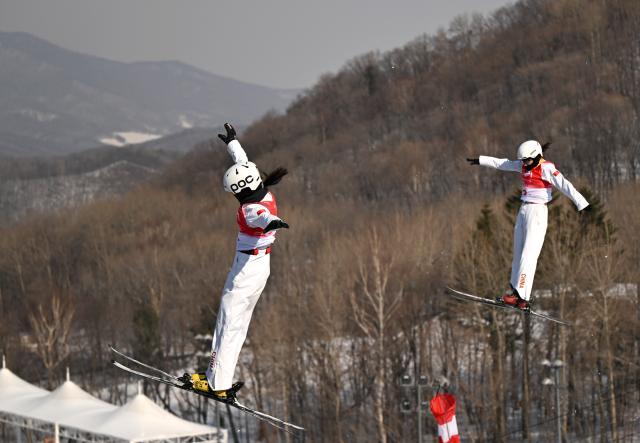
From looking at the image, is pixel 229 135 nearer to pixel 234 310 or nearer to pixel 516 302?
pixel 234 310

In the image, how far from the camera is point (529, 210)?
641 inches

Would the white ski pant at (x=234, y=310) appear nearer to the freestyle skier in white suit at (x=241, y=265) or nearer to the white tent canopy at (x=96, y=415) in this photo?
the freestyle skier in white suit at (x=241, y=265)

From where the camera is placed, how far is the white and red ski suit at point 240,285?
1299 centimetres

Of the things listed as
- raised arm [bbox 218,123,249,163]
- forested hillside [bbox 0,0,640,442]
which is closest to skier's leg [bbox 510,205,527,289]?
raised arm [bbox 218,123,249,163]

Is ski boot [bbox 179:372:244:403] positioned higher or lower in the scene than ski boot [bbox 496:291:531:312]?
lower

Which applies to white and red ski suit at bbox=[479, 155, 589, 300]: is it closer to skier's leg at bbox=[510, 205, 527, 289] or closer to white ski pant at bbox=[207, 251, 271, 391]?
skier's leg at bbox=[510, 205, 527, 289]

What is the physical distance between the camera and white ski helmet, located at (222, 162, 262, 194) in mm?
12492

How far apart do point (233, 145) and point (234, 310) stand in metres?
2.15

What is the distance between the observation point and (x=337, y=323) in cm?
5922

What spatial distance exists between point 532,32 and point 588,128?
211ft

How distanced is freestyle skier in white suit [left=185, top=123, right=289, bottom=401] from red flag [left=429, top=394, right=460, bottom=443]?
16.2 m

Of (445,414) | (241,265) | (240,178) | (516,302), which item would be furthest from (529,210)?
(445,414)

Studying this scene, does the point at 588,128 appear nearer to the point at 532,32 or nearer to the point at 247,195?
the point at 532,32

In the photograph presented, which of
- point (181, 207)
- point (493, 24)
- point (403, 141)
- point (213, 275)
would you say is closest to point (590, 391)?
point (213, 275)
